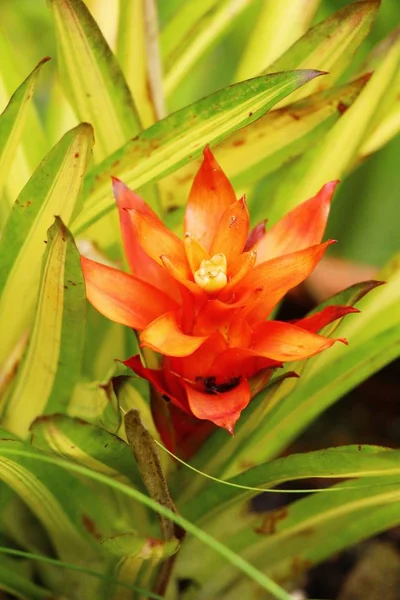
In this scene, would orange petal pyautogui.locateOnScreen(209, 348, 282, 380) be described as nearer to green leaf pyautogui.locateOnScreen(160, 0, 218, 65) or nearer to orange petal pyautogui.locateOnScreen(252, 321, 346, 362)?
orange petal pyautogui.locateOnScreen(252, 321, 346, 362)

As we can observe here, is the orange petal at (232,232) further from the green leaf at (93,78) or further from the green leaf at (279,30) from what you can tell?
the green leaf at (279,30)

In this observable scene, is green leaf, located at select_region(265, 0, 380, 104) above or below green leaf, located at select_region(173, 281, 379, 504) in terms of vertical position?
above

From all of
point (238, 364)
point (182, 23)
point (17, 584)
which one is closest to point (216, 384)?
point (238, 364)

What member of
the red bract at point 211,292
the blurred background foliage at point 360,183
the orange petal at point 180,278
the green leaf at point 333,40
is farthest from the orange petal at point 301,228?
the blurred background foliage at point 360,183

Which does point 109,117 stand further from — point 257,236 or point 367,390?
point 367,390

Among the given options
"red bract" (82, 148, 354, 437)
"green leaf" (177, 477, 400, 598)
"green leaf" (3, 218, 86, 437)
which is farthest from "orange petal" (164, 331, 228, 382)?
"green leaf" (177, 477, 400, 598)

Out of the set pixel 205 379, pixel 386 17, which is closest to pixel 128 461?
pixel 205 379
